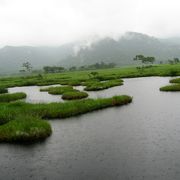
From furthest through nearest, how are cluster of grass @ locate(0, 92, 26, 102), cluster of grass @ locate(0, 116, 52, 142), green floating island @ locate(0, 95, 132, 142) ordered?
cluster of grass @ locate(0, 92, 26, 102) → green floating island @ locate(0, 95, 132, 142) → cluster of grass @ locate(0, 116, 52, 142)

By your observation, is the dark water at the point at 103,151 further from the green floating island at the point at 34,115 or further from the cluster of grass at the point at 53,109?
the cluster of grass at the point at 53,109

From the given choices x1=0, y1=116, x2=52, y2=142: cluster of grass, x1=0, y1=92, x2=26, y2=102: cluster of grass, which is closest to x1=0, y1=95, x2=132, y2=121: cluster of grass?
x1=0, y1=116, x2=52, y2=142: cluster of grass

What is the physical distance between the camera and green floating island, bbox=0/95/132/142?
35.9 metres

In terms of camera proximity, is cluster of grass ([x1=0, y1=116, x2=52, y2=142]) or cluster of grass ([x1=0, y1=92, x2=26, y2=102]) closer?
cluster of grass ([x1=0, y1=116, x2=52, y2=142])

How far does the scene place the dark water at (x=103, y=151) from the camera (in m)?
25.7

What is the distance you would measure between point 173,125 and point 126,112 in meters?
11.4

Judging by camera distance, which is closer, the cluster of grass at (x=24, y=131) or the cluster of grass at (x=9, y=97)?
the cluster of grass at (x=24, y=131)

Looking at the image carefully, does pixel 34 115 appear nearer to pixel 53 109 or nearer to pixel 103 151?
pixel 53 109

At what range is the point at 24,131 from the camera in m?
35.9

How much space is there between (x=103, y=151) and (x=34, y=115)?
19.5 meters

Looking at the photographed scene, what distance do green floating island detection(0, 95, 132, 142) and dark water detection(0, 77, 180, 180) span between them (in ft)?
5.29

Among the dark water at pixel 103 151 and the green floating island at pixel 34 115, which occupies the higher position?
the green floating island at pixel 34 115

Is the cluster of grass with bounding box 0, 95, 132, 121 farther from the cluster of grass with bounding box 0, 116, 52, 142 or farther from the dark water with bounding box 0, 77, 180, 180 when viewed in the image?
the cluster of grass with bounding box 0, 116, 52, 142

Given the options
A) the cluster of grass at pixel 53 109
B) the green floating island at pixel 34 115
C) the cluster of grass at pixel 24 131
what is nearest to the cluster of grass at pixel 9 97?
the green floating island at pixel 34 115
